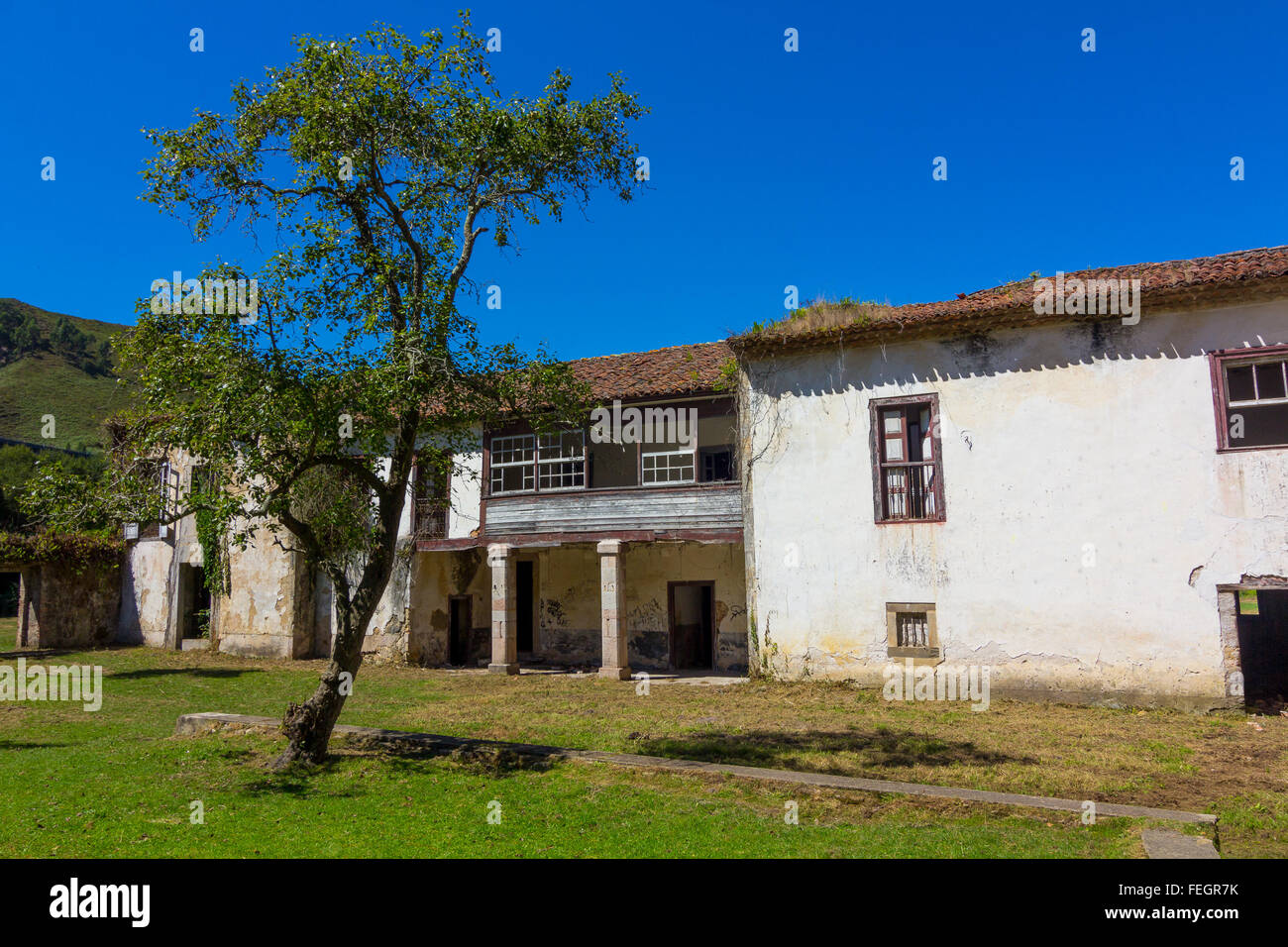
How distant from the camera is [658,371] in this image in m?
17.8

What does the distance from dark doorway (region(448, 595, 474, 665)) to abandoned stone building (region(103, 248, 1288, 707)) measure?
67.3 inches

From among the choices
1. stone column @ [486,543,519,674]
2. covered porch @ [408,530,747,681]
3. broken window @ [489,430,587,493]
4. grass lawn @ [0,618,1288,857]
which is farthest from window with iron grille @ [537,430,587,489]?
grass lawn @ [0,618,1288,857]

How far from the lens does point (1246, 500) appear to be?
457 inches

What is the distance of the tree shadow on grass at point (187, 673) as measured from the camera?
667 inches

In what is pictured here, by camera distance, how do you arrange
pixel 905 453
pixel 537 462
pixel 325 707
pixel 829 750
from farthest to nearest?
pixel 537 462 → pixel 905 453 → pixel 829 750 → pixel 325 707

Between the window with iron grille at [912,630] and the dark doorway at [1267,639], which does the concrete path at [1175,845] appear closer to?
the window with iron grille at [912,630]

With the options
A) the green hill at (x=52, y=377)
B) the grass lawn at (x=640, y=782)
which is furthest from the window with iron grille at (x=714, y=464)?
the green hill at (x=52, y=377)

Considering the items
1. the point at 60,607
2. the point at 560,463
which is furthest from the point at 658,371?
the point at 60,607

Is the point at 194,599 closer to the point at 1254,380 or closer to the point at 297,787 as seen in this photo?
the point at 297,787

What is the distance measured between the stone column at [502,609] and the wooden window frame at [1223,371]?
12602mm

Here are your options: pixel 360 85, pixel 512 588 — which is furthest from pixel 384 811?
pixel 512 588

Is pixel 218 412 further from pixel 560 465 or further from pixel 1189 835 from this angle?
pixel 560 465

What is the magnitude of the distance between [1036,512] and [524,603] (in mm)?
12874
